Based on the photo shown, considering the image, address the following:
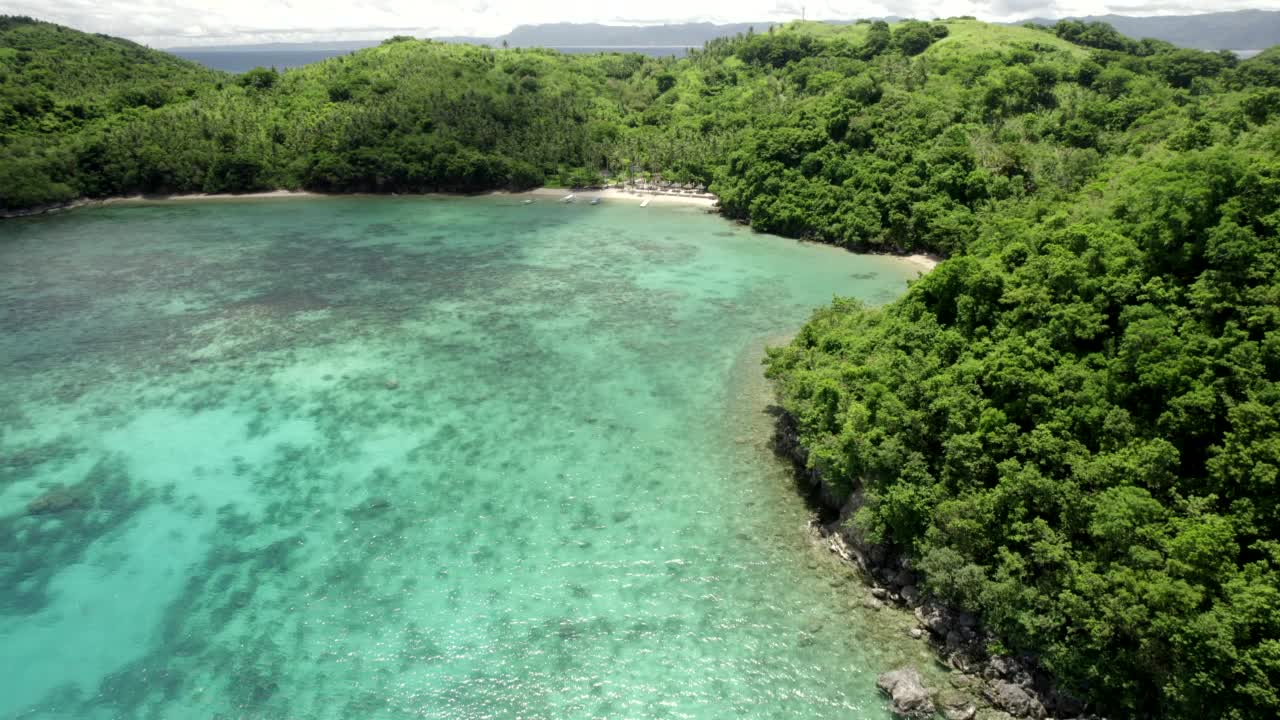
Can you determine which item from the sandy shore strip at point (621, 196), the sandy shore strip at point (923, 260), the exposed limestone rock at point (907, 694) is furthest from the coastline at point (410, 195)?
the exposed limestone rock at point (907, 694)

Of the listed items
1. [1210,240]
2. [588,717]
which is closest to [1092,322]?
[1210,240]

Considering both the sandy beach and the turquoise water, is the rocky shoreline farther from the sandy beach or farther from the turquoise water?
the sandy beach

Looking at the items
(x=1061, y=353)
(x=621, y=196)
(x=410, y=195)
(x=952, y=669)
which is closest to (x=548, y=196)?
(x=621, y=196)

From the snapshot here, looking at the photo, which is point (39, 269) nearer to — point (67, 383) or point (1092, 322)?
point (67, 383)

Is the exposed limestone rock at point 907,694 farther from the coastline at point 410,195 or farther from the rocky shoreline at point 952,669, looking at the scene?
the coastline at point 410,195

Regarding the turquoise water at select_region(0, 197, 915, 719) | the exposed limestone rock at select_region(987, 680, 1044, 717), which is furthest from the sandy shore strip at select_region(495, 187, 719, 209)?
the exposed limestone rock at select_region(987, 680, 1044, 717)

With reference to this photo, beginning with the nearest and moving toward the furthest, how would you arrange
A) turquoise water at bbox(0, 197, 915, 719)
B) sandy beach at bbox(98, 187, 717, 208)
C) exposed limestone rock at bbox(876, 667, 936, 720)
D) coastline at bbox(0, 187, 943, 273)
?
1. exposed limestone rock at bbox(876, 667, 936, 720)
2. turquoise water at bbox(0, 197, 915, 719)
3. coastline at bbox(0, 187, 943, 273)
4. sandy beach at bbox(98, 187, 717, 208)

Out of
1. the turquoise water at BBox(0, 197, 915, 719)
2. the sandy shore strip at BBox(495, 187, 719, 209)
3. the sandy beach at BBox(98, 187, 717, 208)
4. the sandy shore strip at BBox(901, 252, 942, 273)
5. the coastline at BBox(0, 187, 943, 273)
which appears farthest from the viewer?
the sandy beach at BBox(98, 187, 717, 208)
